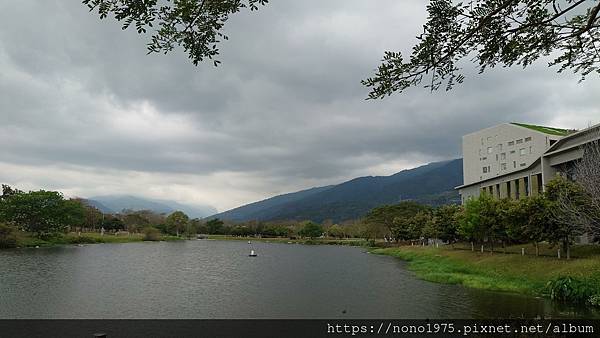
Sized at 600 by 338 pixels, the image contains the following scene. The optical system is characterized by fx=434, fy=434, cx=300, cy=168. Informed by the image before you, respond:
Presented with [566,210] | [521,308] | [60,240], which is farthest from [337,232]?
[521,308]

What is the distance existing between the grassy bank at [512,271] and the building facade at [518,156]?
7.05m

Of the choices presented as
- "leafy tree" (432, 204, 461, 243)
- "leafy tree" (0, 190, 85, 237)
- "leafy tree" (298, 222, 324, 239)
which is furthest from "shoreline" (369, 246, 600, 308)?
"leafy tree" (298, 222, 324, 239)

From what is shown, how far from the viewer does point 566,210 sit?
2711 centimetres

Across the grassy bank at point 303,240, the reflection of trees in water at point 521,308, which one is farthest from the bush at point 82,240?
the reflection of trees in water at point 521,308

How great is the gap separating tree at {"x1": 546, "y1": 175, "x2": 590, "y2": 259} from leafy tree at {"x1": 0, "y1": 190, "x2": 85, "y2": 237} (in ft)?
261

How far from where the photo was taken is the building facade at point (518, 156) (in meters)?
39.8

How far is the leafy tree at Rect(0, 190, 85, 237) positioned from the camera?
248ft

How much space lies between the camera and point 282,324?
60.8 feet

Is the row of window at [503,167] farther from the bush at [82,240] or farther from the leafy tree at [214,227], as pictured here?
the leafy tree at [214,227]

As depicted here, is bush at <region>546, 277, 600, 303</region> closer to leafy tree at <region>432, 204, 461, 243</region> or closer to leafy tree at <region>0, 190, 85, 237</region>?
leafy tree at <region>432, 204, 461, 243</region>

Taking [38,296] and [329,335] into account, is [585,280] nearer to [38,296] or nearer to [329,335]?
[329,335]

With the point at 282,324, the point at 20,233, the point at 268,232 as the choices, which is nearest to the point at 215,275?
the point at 282,324

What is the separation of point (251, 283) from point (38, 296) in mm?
13716

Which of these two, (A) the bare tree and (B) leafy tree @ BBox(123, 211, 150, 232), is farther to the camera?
(B) leafy tree @ BBox(123, 211, 150, 232)
